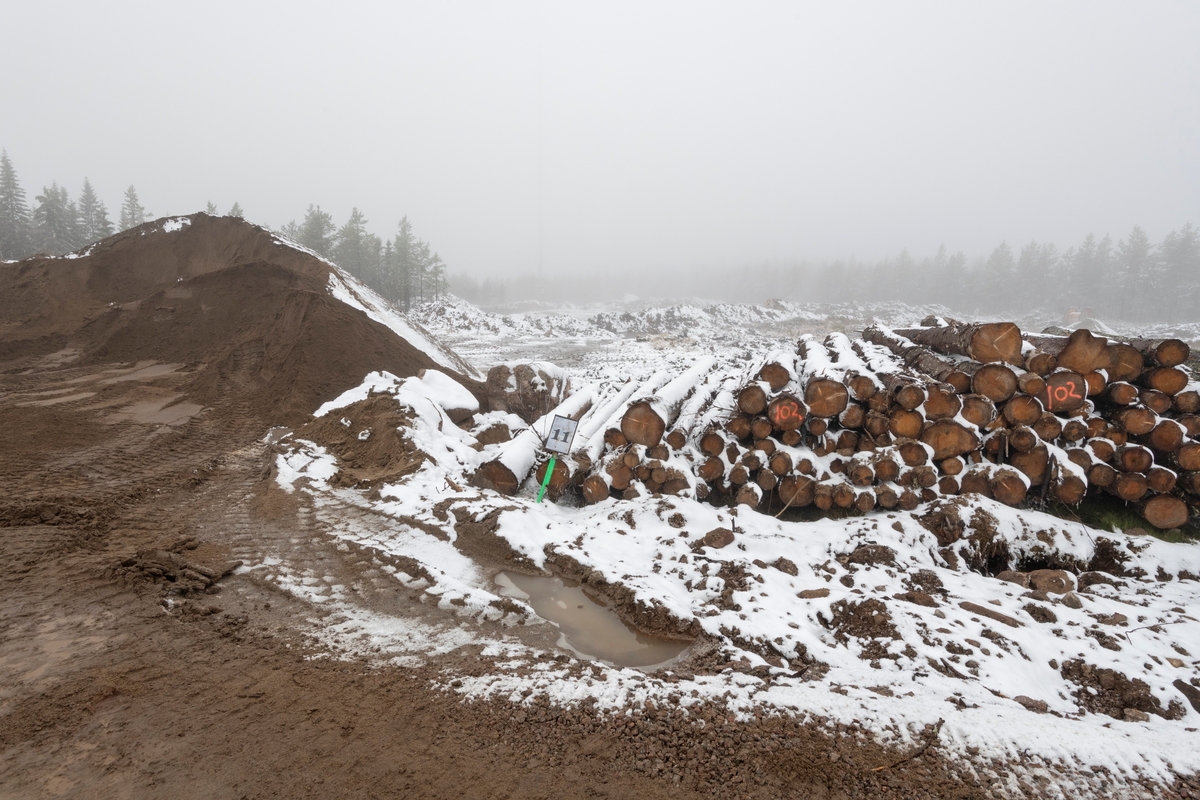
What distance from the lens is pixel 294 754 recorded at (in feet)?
8.66

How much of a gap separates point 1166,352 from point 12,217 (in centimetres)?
7020

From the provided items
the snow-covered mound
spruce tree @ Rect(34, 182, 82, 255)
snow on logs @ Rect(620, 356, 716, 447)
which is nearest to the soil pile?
the snow-covered mound

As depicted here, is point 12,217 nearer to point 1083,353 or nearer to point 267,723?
point 267,723

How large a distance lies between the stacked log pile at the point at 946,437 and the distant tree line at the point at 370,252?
4591 centimetres

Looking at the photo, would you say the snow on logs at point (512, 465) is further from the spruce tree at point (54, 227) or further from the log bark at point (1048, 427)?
the spruce tree at point (54, 227)

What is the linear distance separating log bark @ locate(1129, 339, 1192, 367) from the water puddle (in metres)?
7.36

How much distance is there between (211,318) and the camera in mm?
14773

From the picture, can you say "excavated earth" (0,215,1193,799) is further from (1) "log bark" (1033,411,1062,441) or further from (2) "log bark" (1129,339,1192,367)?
(2) "log bark" (1129,339,1192,367)

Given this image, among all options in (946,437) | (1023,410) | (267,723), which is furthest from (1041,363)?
(267,723)

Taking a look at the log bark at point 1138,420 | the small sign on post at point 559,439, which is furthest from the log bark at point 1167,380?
the small sign on post at point 559,439

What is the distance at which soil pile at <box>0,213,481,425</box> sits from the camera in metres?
11.8

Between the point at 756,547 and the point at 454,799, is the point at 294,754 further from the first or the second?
the point at 756,547

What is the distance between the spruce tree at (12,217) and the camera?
4103 centimetres

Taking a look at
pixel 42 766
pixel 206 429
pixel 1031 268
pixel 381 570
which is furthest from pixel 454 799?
pixel 1031 268
